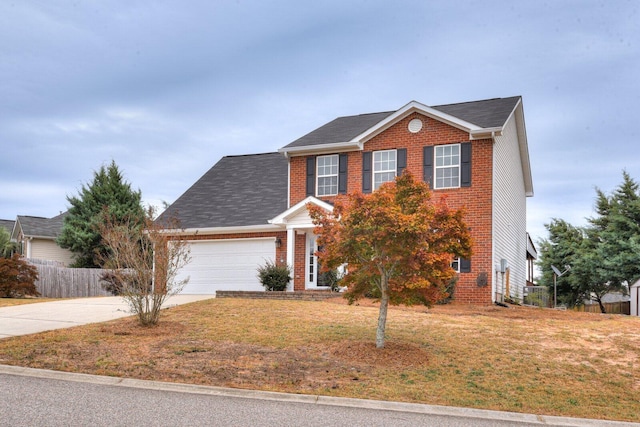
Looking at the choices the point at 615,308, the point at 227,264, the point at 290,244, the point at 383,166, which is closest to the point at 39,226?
the point at 227,264

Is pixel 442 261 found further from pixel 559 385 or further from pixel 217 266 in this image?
pixel 217 266

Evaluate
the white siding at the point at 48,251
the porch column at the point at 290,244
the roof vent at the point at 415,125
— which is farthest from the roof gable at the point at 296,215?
the white siding at the point at 48,251

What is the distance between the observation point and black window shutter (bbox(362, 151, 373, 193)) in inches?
854

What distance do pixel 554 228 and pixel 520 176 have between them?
5.40 metres

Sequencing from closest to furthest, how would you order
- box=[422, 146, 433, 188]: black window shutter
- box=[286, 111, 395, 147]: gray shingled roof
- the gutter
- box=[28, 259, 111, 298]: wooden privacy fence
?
box=[422, 146, 433, 188]: black window shutter
the gutter
box=[286, 111, 395, 147]: gray shingled roof
box=[28, 259, 111, 298]: wooden privacy fence

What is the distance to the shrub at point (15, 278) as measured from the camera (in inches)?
814

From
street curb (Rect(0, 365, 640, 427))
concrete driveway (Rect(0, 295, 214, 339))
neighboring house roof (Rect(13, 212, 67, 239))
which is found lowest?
street curb (Rect(0, 365, 640, 427))

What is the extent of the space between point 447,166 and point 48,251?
92.1 ft

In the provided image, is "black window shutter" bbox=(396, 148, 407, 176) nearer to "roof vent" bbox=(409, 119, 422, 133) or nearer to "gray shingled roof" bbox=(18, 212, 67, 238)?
"roof vent" bbox=(409, 119, 422, 133)

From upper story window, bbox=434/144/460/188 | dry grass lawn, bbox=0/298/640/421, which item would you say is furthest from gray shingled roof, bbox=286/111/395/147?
dry grass lawn, bbox=0/298/640/421

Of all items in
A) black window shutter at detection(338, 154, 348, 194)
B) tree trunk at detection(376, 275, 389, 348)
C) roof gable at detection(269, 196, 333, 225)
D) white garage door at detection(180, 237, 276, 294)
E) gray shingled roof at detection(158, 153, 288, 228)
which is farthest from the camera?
gray shingled roof at detection(158, 153, 288, 228)

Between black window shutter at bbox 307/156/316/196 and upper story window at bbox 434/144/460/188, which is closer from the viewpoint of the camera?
upper story window at bbox 434/144/460/188

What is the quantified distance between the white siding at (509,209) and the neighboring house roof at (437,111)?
69 cm

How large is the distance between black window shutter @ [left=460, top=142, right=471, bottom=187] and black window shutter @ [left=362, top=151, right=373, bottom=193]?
11.0 ft
